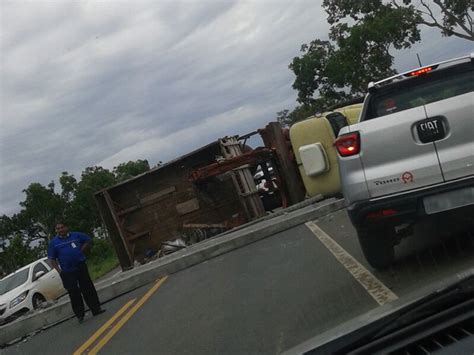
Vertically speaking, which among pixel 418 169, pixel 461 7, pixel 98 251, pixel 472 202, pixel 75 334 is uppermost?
pixel 461 7

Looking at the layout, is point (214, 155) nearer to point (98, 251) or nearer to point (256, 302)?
point (256, 302)

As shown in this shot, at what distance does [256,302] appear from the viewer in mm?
6543

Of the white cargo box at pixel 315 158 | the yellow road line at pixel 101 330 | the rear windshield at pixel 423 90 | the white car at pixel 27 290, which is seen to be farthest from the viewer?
the white car at pixel 27 290

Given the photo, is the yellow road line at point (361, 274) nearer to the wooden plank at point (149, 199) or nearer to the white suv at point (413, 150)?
the white suv at point (413, 150)

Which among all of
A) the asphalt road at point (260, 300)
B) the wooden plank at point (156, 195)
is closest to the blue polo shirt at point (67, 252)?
the asphalt road at point (260, 300)

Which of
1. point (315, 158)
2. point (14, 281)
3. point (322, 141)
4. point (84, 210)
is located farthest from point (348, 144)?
point (84, 210)

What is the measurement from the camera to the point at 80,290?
927cm

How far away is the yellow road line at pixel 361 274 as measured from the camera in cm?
534

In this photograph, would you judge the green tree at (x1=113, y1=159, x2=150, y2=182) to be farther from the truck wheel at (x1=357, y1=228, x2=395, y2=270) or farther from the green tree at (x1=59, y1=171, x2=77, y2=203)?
the truck wheel at (x1=357, y1=228, x2=395, y2=270)

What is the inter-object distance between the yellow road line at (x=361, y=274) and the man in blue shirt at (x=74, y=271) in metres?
3.66

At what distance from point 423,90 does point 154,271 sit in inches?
A: 255

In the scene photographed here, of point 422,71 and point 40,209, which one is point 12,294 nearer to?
point 422,71

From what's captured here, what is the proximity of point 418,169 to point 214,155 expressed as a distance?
1076 cm

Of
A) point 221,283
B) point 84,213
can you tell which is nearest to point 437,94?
point 221,283
